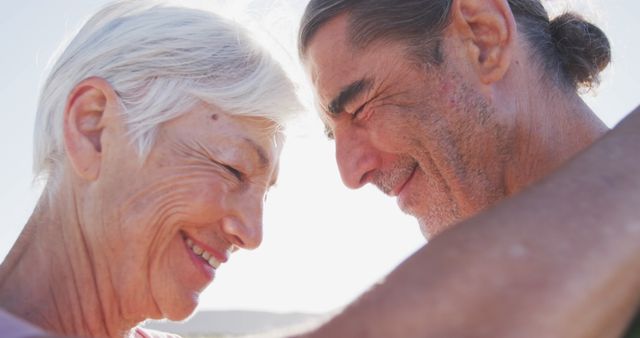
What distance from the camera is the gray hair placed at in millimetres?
3299

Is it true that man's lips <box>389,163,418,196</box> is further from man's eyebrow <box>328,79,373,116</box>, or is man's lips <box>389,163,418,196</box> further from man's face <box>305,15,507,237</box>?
man's eyebrow <box>328,79,373,116</box>

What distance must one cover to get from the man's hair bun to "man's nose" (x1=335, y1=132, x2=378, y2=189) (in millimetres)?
958

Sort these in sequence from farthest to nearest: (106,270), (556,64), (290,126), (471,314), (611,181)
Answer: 1. (556,64)
2. (290,126)
3. (106,270)
4. (611,181)
5. (471,314)

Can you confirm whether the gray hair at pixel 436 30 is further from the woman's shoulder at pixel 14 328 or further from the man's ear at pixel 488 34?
the woman's shoulder at pixel 14 328

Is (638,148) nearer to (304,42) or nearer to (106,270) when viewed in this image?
(106,270)

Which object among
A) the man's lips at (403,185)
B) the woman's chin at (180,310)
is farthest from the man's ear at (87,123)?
the man's lips at (403,185)

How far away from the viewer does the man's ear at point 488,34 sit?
316 cm

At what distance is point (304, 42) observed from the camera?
3529mm

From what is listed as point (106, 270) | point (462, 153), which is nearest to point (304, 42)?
point (462, 153)

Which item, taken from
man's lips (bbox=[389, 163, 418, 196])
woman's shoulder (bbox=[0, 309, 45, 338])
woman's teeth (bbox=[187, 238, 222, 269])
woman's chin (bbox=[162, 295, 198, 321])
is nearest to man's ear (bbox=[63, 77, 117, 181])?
woman's teeth (bbox=[187, 238, 222, 269])

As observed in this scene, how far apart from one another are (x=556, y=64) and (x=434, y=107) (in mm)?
605

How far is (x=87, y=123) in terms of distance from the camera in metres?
2.75

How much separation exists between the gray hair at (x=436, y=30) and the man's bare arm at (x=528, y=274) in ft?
7.19

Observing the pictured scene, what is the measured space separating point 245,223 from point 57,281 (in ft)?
2.37
